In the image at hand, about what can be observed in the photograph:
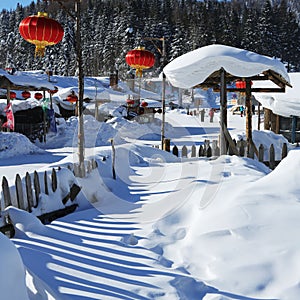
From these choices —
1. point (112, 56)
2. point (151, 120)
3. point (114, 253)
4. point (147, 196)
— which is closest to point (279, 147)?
point (147, 196)

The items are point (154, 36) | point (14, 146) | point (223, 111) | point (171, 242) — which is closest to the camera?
point (171, 242)

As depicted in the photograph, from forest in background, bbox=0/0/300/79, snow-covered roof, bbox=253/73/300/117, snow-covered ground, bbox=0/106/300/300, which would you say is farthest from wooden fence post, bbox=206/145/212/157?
forest in background, bbox=0/0/300/79

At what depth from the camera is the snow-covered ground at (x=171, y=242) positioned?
133 inches

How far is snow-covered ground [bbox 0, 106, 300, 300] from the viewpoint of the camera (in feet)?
11.1

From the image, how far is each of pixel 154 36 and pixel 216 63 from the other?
64494 mm

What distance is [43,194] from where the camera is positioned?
5922mm

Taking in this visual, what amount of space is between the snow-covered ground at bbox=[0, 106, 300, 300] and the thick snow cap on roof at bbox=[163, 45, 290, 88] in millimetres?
2006

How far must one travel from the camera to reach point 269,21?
212 ft

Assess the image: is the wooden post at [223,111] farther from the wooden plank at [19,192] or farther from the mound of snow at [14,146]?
the mound of snow at [14,146]

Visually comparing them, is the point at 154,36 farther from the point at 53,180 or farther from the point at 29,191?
the point at 29,191

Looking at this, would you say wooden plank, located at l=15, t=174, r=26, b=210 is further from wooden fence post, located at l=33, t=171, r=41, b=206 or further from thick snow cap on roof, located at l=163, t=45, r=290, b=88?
thick snow cap on roof, located at l=163, t=45, r=290, b=88

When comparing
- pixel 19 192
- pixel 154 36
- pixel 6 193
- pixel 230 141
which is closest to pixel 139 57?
pixel 230 141

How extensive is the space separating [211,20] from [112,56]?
1879 cm

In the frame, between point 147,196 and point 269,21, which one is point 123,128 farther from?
point 269,21
